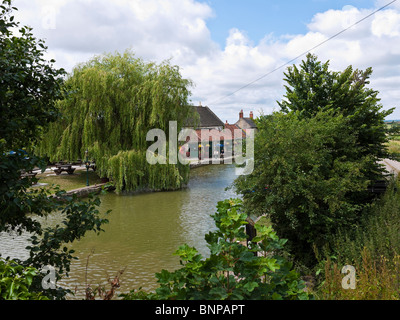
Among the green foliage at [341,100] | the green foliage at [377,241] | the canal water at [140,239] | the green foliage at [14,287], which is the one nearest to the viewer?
the green foliage at [14,287]

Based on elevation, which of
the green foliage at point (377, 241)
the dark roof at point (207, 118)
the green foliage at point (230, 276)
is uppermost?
the dark roof at point (207, 118)

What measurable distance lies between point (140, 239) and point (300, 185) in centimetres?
711

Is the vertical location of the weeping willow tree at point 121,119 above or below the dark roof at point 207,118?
below

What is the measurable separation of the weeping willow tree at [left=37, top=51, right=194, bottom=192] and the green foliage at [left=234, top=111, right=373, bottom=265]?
1236 cm

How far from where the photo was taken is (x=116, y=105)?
22469 millimetres

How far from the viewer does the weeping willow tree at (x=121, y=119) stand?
2172 centimetres

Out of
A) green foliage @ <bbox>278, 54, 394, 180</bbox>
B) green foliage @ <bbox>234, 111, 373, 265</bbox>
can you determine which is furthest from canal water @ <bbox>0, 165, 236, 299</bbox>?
green foliage @ <bbox>278, 54, 394, 180</bbox>

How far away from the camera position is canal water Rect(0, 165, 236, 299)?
32.4ft

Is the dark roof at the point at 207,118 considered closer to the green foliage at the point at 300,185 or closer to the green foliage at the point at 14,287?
the green foliage at the point at 300,185

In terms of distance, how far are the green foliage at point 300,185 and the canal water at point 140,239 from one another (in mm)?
2528

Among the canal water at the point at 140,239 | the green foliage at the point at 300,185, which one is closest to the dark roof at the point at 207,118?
the canal water at the point at 140,239

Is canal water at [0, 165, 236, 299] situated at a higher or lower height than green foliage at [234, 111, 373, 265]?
lower

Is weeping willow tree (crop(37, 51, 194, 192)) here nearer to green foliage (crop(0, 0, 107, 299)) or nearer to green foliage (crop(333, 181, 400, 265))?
green foliage (crop(333, 181, 400, 265))
